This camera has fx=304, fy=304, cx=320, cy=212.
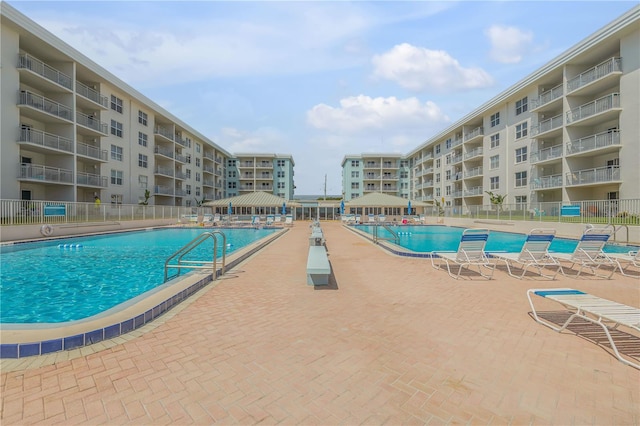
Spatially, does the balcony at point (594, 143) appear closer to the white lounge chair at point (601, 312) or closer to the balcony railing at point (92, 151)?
the white lounge chair at point (601, 312)

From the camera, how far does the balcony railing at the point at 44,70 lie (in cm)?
2061

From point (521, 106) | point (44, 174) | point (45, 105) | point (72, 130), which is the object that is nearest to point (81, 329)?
point (44, 174)

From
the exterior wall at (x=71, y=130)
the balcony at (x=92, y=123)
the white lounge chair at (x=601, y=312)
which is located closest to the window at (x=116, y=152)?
the exterior wall at (x=71, y=130)

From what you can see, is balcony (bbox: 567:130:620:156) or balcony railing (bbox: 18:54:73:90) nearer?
balcony railing (bbox: 18:54:73:90)

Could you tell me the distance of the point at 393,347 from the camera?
3.49m

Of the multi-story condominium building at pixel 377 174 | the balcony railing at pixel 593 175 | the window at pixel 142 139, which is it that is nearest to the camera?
the balcony railing at pixel 593 175

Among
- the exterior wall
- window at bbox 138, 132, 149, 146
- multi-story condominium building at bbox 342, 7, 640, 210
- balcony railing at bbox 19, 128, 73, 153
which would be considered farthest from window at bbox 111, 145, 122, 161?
multi-story condominium building at bbox 342, 7, 640, 210

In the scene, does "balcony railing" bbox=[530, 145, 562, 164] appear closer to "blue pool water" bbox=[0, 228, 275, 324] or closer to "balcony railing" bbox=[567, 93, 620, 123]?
"balcony railing" bbox=[567, 93, 620, 123]

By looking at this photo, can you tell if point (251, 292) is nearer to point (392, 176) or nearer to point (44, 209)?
point (44, 209)

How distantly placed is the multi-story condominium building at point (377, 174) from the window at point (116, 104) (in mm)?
39737

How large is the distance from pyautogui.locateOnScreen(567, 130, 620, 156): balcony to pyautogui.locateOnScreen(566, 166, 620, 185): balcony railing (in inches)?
59.6

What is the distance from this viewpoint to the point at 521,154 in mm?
29906

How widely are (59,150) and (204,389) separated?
2816 centimetres

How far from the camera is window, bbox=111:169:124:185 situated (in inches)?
1154
